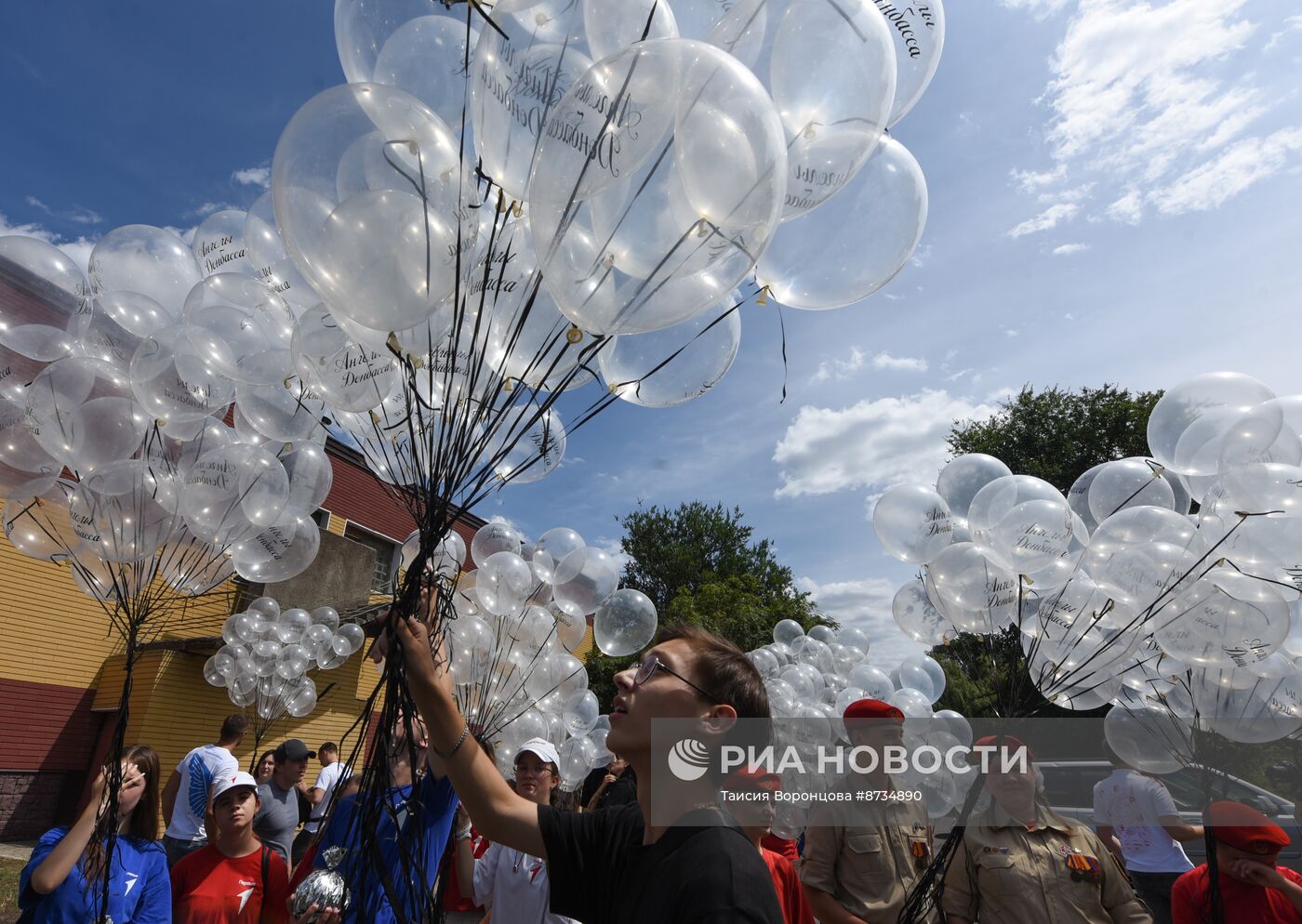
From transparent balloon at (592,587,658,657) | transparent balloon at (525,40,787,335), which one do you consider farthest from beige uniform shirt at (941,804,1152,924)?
transparent balloon at (592,587,658,657)

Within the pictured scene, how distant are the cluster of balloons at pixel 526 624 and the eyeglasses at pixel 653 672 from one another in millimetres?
4099

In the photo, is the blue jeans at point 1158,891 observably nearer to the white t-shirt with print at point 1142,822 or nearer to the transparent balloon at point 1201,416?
the white t-shirt with print at point 1142,822

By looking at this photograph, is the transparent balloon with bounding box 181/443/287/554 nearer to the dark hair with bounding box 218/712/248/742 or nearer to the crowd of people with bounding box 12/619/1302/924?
the crowd of people with bounding box 12/619/1302/924

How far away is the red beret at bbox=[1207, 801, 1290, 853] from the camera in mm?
3299

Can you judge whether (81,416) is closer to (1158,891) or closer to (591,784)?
(591,784)

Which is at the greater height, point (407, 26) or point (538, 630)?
point (407, 26)

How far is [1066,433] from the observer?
2034 cm

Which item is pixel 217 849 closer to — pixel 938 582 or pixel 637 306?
pixel 637 306

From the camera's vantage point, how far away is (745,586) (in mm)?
27641

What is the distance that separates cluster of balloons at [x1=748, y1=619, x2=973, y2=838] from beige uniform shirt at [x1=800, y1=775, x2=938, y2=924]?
149 cm

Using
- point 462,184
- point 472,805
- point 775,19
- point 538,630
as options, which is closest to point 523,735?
point 538,630

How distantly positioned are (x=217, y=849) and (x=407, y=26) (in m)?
3.62

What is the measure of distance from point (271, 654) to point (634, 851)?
8213 millimetres

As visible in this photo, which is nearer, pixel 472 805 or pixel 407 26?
pixel 472 805
